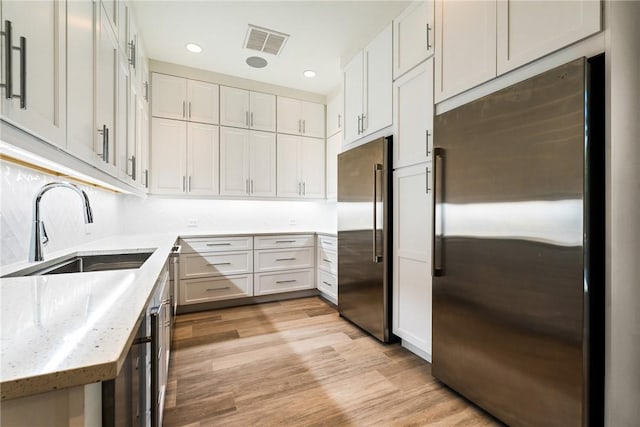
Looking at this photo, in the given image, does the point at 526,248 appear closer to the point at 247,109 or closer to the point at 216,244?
the point at 216,244

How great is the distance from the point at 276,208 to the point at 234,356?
233 centimetres

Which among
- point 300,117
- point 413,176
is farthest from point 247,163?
point 413,176

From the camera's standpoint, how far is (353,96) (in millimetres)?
2932

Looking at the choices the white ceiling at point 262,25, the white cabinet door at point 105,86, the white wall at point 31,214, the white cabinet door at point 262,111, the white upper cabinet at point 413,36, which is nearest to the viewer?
the white wall at point 31,214

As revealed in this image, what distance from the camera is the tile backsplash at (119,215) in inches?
51.5

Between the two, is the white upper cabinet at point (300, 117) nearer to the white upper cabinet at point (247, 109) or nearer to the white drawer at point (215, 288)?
the white upper cabinet at point (247, 109)

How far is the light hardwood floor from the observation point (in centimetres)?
160

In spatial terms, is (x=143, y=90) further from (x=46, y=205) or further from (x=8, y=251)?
(x=8, y=251)

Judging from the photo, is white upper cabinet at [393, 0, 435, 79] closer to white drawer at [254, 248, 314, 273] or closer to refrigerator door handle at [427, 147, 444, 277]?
refrigerator door handle at [427, 147, 444, 277]

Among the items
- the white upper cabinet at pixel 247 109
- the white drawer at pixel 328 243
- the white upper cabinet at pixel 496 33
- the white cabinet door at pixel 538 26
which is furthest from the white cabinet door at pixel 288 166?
the white cabinet door at pixel 538 26

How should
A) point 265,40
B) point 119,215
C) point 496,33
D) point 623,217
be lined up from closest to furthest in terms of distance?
point 623,217 → point 496,33 → point 265,40 → point 119,215

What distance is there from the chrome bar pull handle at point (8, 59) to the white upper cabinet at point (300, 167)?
3204 mm

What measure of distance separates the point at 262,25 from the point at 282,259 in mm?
2500

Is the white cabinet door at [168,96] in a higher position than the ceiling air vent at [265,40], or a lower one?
lower
